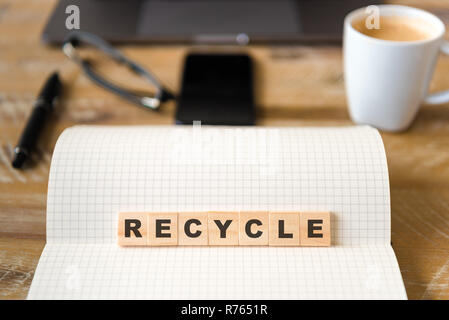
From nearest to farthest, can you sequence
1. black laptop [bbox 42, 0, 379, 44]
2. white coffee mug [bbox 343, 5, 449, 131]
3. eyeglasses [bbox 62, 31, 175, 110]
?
white coffee mug [bbox 343, 5, 449, 131], eyeglasses [bbox 62, 31, 175, 110], black laptop [bbox 42, 0, 379, 44]

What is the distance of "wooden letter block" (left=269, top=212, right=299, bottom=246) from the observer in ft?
1.26

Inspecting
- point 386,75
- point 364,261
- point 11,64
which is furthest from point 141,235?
point 11,64

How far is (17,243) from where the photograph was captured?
0.42 m

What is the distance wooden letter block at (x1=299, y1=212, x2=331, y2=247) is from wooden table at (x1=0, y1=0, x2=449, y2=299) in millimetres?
75

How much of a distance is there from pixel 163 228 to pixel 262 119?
223 mm

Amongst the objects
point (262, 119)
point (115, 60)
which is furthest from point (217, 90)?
point (115, 60)

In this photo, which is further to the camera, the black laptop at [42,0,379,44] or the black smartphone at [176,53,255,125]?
the black laptop at [42,0,379,44]

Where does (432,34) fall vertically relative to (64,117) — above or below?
above

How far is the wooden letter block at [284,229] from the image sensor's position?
15.1 inches

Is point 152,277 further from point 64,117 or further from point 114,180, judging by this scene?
point 64,117

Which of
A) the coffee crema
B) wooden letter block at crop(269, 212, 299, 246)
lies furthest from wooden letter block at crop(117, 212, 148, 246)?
the coffee crema

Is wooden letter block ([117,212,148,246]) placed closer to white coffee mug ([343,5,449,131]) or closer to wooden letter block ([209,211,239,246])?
wooden letter block ([209,211,239,246])

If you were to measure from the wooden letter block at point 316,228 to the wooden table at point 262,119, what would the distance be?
75 mm
